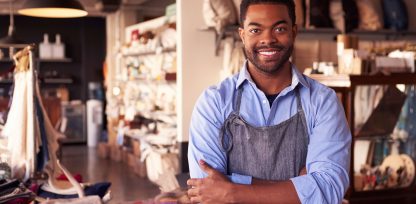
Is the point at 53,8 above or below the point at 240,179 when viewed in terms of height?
above

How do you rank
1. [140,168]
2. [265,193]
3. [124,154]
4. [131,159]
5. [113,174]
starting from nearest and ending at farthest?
[265,193] → [140,168] → [113,174] → [131,159] → [124,154]

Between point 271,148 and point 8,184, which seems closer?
point 271,148

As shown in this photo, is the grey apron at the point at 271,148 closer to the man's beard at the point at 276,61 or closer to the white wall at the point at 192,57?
the man's beard at the point at 276,61

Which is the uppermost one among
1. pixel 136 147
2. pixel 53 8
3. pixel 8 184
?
pixel 53 8

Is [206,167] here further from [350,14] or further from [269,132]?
[350,14]

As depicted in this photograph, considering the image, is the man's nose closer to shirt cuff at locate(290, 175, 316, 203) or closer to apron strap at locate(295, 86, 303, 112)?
apron strap at locate(295, 86, 303, 112)

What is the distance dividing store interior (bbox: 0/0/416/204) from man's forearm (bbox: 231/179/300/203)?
852 millimetres

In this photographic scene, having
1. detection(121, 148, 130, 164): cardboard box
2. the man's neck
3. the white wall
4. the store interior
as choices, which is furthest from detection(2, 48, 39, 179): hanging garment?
detection(121, 148, 130, 164): cardboard box

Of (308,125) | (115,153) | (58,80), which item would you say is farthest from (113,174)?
(308,125)

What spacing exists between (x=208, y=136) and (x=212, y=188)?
19 centimetres

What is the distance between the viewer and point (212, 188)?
1.71 meters

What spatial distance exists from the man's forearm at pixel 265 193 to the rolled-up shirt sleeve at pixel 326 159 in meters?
0.02

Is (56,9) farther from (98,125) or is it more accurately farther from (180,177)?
(98,125)

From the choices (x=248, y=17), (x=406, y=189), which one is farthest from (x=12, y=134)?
(x=406, y=189)
